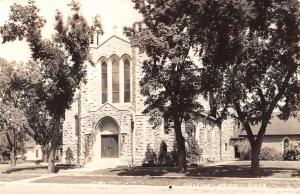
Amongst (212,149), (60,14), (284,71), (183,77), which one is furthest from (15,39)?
(212,149)

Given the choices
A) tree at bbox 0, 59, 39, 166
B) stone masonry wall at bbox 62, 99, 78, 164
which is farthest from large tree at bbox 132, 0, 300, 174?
stone masonry wall at bbox 62, 99, 78, 164

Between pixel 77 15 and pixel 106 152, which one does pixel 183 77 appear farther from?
pixel 106 152

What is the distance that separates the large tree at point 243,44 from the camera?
28641 millimetres

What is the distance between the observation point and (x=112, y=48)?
155 feet

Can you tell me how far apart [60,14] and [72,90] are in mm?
5852

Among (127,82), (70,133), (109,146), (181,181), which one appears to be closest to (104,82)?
(127,82)

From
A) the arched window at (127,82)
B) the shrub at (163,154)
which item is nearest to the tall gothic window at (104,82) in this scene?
the arched window at (127,82)

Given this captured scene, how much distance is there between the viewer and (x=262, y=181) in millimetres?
27219

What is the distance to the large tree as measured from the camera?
2864 centimetres

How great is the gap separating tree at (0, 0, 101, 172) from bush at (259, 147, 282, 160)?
2662 centimetres

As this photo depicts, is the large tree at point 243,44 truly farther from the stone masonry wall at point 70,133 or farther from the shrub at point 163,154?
the stone masonry wall at point 70,133

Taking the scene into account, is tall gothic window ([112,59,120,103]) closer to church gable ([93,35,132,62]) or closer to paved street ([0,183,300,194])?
church gable ([93,35,132,62])

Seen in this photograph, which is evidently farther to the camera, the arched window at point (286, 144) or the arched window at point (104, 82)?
the arched window at point (286, 144)

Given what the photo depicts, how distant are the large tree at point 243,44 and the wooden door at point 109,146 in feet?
56.3
